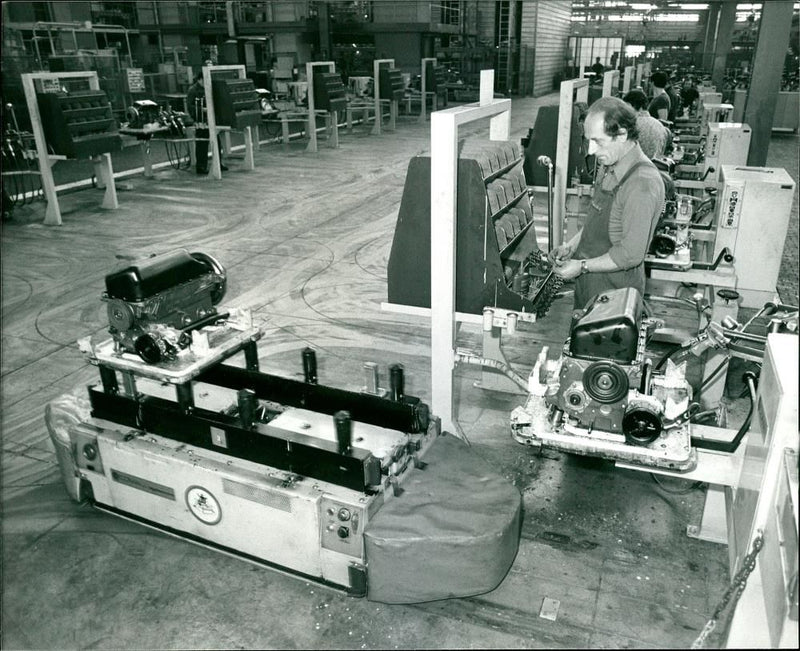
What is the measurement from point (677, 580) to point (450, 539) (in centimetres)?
98

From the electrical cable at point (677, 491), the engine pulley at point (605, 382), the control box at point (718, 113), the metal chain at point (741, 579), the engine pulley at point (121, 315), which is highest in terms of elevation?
the control box at point (718, 113)

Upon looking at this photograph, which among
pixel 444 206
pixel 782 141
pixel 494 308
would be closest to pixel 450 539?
pixel 494 308

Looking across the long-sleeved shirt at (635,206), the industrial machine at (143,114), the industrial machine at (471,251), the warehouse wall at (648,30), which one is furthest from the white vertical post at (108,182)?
Answer: the warehouse wall at (648,30)

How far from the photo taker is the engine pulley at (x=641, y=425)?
2.31m

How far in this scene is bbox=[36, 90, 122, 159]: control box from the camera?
7.22 meters

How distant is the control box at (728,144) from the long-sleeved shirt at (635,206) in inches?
193

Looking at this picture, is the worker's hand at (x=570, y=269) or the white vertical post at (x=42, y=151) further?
the white vertical post at (x=42, y=151)

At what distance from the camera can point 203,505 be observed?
8.23 ft

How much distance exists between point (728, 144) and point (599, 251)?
5.10m

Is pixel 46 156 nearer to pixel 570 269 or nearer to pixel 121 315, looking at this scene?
pixel 121 315

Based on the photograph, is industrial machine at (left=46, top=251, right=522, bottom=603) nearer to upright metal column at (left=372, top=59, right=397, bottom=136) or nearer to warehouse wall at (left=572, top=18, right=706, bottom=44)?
upright metal column at (left=372, top=59, right=397, bottom=136)

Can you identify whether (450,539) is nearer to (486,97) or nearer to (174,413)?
(174,413)

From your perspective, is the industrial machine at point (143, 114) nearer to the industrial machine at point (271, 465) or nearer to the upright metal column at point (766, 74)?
the industrial machine at point (271, 465)

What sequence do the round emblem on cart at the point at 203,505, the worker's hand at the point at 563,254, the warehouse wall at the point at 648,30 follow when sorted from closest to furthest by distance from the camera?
the round emblem on cart at the point at 203,505, the worker's hand at the point at 563,254, the warehouse wall at the point at 648,30
